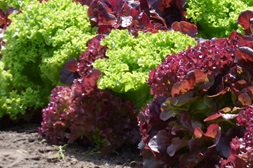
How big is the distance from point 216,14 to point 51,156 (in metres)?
1.99

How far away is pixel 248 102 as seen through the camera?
3650 millimetres

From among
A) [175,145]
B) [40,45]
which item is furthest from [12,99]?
[175,145]

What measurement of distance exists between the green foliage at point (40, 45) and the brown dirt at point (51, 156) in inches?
22.5

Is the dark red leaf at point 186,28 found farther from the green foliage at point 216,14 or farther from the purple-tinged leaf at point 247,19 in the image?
the purple-tinged leaf at point 247,19

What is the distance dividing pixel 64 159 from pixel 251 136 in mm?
1665

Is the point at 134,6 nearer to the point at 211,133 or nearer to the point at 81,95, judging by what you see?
the point at 81,95

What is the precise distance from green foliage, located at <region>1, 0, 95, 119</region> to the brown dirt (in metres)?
0.57

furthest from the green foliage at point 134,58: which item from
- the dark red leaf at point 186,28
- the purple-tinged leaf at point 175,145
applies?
the purple-tinged leaf at point 175,145

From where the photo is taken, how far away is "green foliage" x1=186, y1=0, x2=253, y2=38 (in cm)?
557

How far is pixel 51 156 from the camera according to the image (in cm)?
459

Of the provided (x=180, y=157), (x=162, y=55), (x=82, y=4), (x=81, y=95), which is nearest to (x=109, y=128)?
(x=81, y=95)

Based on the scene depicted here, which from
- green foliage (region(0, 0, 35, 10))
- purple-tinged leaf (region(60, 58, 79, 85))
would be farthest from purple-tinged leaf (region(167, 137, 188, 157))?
green foliage (region(0, 0, 35, 10))

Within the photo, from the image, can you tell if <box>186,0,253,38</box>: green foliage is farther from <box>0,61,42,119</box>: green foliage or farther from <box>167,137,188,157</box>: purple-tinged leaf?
<box>167,137,188,157</box>: purple-tinged leaf

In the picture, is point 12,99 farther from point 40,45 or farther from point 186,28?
point 186,28
